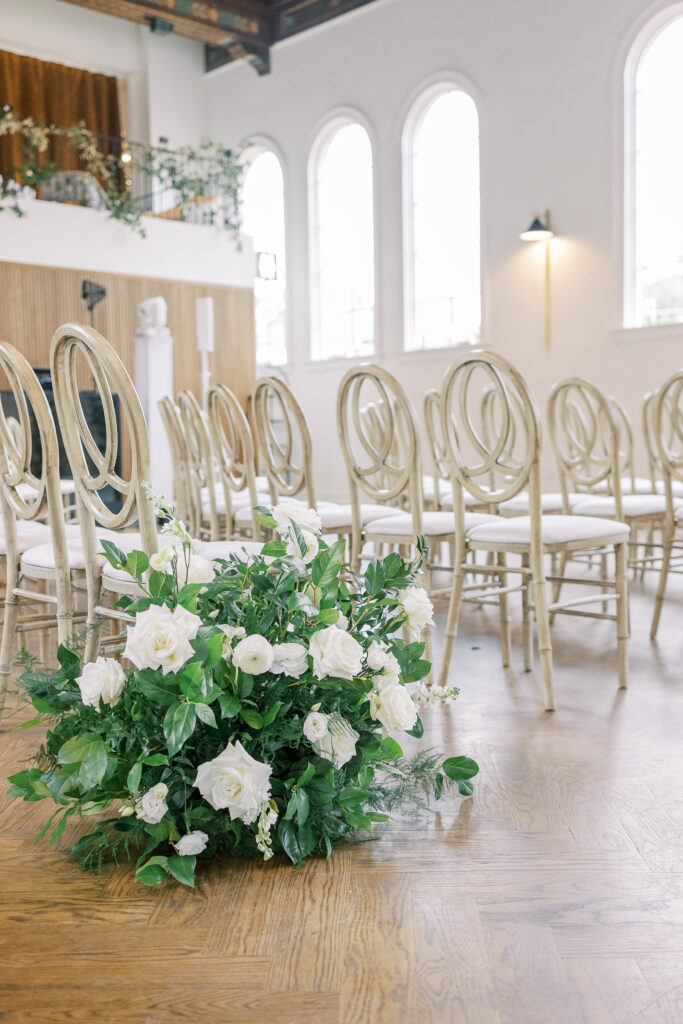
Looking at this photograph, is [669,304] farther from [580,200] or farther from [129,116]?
[129,116]

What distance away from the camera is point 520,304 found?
336 inches

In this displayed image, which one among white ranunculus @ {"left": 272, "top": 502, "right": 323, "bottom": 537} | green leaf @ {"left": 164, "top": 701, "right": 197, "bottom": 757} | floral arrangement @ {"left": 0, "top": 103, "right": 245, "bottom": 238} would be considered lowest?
green leaf @ {"left": 164, "top": 701, "right": 197, "bottom": 757}

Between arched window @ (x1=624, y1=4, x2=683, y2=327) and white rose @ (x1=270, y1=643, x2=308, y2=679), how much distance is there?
665 centimetres

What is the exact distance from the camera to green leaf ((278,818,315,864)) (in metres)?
1.63

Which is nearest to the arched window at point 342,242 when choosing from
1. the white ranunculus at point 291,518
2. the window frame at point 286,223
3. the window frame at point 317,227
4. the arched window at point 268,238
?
the window frame at point 317,227

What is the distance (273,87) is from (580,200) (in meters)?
4.39

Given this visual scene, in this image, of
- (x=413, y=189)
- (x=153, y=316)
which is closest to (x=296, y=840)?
(x=153, y=316)

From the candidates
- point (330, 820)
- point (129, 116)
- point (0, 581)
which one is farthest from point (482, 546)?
point (129, 116)

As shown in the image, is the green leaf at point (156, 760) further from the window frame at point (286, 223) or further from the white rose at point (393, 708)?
the window frame at point (286, 223)

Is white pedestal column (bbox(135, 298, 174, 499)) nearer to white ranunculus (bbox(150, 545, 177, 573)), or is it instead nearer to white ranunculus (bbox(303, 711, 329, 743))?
white ranunculus (bbox(150, 545, 177, 573))

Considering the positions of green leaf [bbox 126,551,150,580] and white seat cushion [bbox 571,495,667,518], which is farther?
white seat cushion [bbox 571,495,667,518]

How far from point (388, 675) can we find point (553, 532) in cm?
105

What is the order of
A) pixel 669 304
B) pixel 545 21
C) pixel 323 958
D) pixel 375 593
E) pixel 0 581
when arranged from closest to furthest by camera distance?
pixel 323 958 < pixel 375 593 < pixel 0 581 < pixel 669 304 < pixel 545 21

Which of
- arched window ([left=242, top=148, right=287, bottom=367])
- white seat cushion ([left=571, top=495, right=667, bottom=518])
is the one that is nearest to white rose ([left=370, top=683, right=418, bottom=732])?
white seat cushion ([left=571, top=495, right=667, bottom=518])
